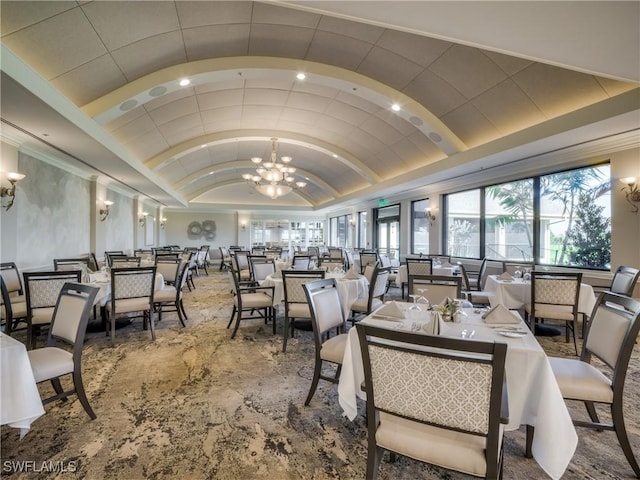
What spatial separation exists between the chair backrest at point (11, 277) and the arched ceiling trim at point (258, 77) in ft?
8.11

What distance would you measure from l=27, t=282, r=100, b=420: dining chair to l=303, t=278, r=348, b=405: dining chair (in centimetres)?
156

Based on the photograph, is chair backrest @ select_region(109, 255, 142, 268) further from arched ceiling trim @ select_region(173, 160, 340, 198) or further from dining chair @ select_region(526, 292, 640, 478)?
arched ceiling trim @ select_region(173, 160, 340, 198)

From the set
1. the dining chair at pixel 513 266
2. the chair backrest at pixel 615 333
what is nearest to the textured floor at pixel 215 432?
the chair backrest at pixel 615 333

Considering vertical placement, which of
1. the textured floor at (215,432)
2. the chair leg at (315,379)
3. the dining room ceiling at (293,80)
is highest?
the dining room ceiling at (293,80)

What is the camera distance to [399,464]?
6.28 ft

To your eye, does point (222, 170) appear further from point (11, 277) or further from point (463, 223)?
point (463, 223)

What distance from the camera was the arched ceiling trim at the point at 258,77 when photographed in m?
4.85

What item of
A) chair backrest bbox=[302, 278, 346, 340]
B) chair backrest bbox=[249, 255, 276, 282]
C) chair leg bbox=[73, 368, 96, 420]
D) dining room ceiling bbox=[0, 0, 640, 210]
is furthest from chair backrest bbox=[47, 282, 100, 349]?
chair backrest bbox=[249, 255, 276, 282]

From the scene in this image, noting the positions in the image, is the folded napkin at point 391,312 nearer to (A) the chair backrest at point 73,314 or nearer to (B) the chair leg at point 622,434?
(B) the chair leg at point 622,434

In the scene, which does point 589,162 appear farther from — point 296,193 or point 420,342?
point 296,193

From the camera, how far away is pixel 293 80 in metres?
5.83

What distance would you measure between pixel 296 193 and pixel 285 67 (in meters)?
11.6

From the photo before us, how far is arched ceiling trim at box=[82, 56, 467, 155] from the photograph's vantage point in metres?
4.85

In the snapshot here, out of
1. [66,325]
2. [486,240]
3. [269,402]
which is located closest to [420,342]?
[269,402]
